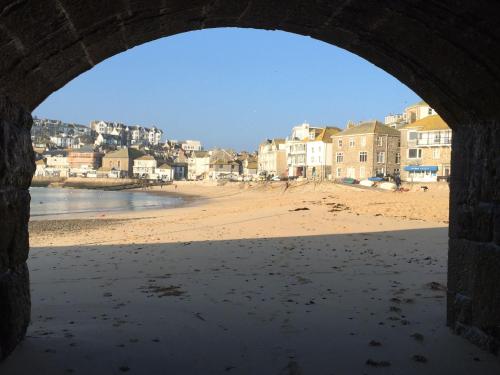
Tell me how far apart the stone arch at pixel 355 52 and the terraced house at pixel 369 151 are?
6223cm

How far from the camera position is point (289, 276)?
7.82 metres

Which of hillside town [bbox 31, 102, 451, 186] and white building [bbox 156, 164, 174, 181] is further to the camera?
white building [bbox 156, 164, 174, 181]

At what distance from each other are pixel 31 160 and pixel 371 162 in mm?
63742

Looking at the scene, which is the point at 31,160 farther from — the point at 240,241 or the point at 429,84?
the point at 240,241

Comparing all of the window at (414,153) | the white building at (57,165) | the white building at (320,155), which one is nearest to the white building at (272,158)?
the white building at (320,155)

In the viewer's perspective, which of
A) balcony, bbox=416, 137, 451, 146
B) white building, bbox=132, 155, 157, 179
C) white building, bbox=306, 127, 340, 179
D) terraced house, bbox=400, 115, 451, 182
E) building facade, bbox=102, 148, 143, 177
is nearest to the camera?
balcony, bbox=416, 137, 451, 146

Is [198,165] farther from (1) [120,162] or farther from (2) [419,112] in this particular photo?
(2) [419,112]

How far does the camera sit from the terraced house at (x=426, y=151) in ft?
184

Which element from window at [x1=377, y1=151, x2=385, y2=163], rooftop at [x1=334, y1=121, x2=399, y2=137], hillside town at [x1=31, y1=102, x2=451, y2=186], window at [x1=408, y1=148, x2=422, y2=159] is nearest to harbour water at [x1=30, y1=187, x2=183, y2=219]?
hillside town at [x1=31, y1=102, x2=451, y2=186]

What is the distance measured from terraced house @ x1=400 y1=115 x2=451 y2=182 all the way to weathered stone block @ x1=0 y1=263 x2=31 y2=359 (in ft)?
179

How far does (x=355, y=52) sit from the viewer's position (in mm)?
4793

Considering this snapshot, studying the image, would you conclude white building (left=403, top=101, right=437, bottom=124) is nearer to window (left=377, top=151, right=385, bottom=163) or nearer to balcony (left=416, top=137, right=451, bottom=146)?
window (left=377, top=151, right=385, bottom=163)

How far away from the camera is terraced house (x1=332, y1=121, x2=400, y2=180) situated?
214 ft

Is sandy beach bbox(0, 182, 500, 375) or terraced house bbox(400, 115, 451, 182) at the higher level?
terraced house bbox(400, 115, 451, 182)
